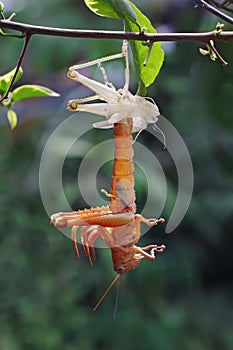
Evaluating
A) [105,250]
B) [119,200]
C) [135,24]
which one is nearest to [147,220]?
[119,200]

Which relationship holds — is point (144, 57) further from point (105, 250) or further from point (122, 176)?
point (105, 250)

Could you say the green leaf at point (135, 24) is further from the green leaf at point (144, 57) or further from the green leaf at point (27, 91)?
the green leaf at point (27, 91)

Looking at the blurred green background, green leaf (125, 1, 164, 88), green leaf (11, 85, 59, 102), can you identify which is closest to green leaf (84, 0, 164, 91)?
green leaf (125, 1, 164, 88)

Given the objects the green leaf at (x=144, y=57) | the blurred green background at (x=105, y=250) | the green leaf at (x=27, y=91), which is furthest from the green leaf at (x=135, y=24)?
the blurred green background at (x=105, y=250)

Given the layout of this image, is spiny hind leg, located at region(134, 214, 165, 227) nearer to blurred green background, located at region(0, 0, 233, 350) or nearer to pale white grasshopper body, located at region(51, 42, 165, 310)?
pale white grasshopper body, located at region(51, 42, 165, 310)

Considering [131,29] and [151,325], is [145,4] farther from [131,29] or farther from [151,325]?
[131,29]
